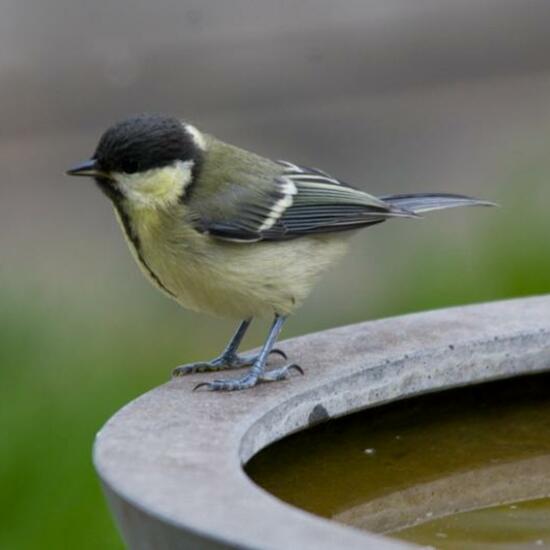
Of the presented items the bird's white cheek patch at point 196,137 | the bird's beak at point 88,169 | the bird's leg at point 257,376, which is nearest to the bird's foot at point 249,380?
the bird's leg at point 257,376

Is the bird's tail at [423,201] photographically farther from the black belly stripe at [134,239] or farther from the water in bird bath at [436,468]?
the water in bird bath at [436,468]

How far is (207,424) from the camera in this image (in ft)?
8.09

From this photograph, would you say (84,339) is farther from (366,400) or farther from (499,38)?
(499,38)

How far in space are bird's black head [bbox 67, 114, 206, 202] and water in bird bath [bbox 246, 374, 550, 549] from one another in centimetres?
98

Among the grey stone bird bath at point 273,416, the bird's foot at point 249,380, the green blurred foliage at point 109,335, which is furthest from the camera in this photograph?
the green blurred foliage at point 109,335

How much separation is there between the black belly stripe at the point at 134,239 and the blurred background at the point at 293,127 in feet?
4.73

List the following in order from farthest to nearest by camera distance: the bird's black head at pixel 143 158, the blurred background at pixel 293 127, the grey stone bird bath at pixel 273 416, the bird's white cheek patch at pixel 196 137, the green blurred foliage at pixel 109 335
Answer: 1. the blurred background at pixel 293 127
2. the green blurred foliage at pixel 109 335
3. the bird's white cheek patch at pixel 196 137
4. the bird's black head at pixel 143 158
5. the grey stone bird bath at pixel 273 416

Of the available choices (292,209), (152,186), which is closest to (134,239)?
(152,186)

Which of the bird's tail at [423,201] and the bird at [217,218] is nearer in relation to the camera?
the bird at [217,218]

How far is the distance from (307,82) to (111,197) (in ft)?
19.6

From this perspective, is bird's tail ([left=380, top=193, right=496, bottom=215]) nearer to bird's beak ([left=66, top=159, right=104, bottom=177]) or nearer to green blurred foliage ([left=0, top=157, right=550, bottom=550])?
bird's beak ([left=66, top=159, right=104, bottom=177])

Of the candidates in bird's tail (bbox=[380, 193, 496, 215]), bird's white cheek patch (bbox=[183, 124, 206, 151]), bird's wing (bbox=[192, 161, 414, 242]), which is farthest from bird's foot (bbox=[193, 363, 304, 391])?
bird's tail (bbox=[380, 193, 496, 215])

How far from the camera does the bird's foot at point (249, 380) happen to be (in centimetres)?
291

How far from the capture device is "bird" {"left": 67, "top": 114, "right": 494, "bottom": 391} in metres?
3.57
